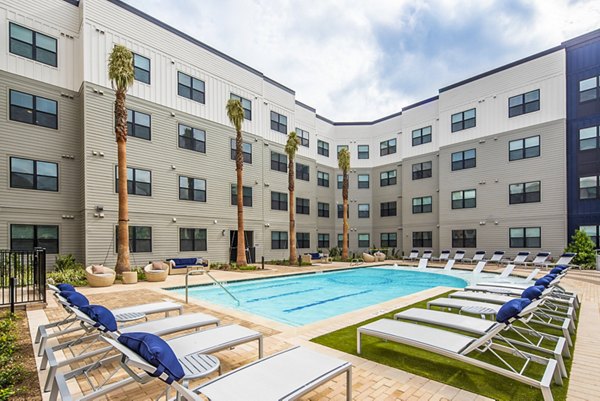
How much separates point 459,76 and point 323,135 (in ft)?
39.6

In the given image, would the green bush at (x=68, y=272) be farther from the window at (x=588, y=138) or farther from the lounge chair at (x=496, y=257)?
the window at (x=588, y=138)

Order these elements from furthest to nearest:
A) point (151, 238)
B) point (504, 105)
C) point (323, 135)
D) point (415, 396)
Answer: point (323, 135), point (504, 105), point (151, 238), point (415, 396)

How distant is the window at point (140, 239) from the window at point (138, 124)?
5.04 metres

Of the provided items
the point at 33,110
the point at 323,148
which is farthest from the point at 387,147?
the point at 33,110

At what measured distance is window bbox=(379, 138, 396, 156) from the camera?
95.2 ft

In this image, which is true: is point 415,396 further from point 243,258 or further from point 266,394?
point 243,258

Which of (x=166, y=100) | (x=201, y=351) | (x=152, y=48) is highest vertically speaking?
(x=152, y=48)

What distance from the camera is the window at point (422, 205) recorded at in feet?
84.5

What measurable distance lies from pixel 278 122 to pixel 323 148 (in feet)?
21.3

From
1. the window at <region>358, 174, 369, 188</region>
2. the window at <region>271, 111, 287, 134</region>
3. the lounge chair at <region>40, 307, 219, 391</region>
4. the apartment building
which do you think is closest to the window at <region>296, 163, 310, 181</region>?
the apartment building

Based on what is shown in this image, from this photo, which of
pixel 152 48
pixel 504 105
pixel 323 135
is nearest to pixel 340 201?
pixel 323 135

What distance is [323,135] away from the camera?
96.8ft

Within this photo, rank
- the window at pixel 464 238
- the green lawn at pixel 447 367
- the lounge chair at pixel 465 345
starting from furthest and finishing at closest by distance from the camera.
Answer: the window at pixel 464 238 < the green lawn at pixel 447 367 < the lounge chair at pixel 465 345

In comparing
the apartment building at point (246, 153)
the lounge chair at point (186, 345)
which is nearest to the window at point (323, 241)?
the apartment building at point (246, 153)
